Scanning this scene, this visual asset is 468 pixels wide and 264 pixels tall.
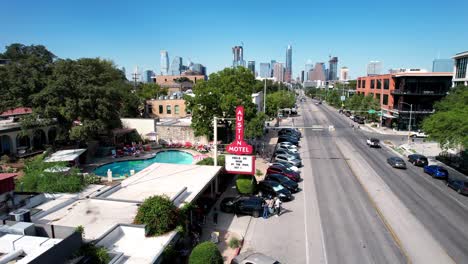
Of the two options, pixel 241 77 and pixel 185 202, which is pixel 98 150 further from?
pixel 185 202

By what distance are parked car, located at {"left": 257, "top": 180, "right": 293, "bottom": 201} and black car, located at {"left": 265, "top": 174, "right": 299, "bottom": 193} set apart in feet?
3.61

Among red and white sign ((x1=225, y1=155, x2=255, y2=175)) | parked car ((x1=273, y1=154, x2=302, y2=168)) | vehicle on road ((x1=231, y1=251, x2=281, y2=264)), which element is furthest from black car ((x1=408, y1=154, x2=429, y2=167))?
vehicle on road ((x1=231, y1=251, x2=281, y2=264))

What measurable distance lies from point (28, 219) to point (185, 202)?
7251 millimetres

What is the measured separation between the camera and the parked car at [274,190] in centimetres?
2455

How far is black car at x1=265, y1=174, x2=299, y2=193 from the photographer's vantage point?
26578 mm

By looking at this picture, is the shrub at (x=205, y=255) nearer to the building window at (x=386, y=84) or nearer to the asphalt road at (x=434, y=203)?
the asphalt road at (x=434, y=203)

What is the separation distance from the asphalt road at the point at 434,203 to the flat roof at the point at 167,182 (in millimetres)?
14878

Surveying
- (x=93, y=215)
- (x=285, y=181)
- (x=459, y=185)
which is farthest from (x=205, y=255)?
(x=459, y=185)

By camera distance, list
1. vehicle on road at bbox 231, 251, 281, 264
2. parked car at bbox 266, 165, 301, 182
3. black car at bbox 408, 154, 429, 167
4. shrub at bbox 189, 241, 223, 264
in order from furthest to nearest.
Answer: black car at bbox 408, 154, 429, 167
parked car at bbox 266, 165, 301, 182
vehicle on road at bbox 231, 251, 281, 264
shrub at bbox 189, 241, 223, 264

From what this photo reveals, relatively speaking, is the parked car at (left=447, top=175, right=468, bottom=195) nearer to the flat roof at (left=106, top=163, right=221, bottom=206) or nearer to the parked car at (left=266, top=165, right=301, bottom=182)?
the parked car at (left=266, top=165, right=301, bottom=182)

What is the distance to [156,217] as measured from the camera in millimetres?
13953

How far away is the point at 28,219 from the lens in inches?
524

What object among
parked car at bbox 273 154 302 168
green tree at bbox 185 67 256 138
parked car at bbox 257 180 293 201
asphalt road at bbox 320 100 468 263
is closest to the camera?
asphalt road at bbox 320 100 468 263

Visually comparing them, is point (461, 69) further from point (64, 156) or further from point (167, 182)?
point (64, 156)
